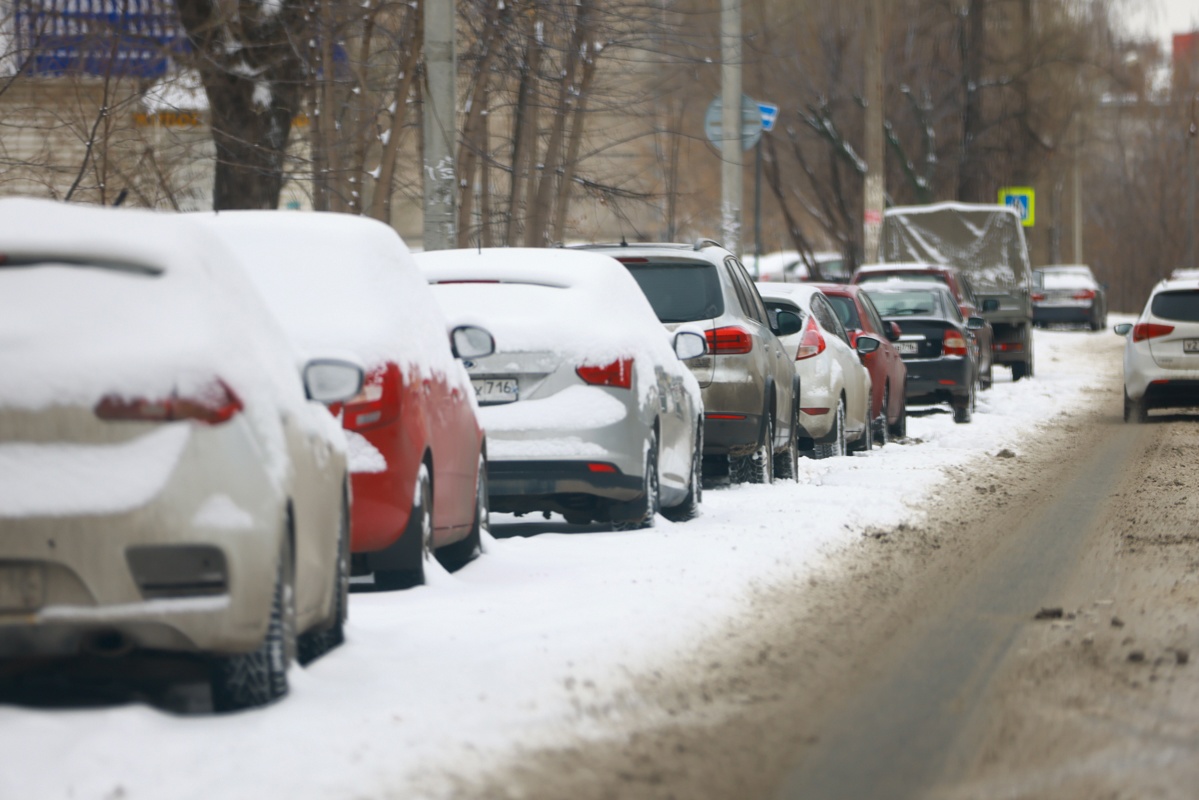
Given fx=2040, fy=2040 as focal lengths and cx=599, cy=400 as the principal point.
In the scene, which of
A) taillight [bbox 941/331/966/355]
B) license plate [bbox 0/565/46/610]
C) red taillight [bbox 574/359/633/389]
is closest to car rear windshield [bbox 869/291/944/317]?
taillight [bbox 941/331/966/355]

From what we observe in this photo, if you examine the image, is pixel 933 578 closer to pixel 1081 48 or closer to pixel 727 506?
pixel 727 506

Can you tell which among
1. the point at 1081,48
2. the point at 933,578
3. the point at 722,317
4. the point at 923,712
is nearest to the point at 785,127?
the point at 1081,48

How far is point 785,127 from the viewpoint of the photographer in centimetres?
4928

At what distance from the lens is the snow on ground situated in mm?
5484

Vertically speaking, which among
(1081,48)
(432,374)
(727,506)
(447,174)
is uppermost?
(1081,48)

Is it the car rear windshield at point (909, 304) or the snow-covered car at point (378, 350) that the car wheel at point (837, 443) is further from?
the snow-covered car at point (378, 350)

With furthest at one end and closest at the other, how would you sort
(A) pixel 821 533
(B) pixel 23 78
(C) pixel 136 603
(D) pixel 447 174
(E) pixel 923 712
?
(B) pixel 23 78, (D) pixel 447 174, (A) pixel 821 533, (E) pixel 923 712, (C) pixel 136 603

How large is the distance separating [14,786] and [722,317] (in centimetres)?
891

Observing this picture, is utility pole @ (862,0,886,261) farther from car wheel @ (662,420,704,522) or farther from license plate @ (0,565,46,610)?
license plate @ (0,565,46,610)

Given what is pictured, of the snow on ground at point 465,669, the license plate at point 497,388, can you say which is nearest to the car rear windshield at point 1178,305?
the snow on ground at point 465,669

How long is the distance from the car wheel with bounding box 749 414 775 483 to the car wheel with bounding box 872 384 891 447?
535cm

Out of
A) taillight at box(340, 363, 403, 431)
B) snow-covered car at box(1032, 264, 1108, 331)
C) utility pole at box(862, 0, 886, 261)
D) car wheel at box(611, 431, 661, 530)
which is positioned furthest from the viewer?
snow-covered car at box(1032, 264, 1108, 331)

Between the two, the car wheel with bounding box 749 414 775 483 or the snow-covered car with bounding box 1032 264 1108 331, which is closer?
the car wheel with bounding box 749 414 775 483

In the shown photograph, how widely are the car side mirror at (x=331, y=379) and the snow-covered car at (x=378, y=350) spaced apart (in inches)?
38.7
